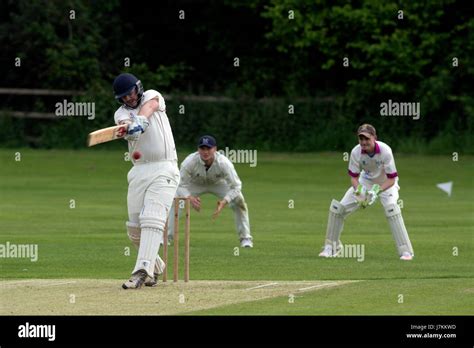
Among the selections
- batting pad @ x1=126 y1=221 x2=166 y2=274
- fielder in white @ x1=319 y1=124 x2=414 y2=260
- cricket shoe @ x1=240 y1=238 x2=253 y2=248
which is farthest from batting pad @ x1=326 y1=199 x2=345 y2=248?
batting pad @ x1=126 y1=221 x2=166 y2=274

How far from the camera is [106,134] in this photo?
12273 mm

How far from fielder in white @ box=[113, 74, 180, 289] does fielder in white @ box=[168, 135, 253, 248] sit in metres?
5.70

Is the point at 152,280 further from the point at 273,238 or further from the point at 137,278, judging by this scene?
the point at 273,238

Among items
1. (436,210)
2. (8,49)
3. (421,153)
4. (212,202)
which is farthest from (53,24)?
(436,210)

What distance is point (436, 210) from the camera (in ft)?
89.7

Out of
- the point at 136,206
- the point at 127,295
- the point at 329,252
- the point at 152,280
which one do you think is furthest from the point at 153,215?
the point at 329,252

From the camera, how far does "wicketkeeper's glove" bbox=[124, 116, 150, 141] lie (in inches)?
494

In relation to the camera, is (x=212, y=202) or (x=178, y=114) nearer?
(x=212, y=202)

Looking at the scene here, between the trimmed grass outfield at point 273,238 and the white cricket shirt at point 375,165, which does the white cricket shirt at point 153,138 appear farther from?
the white cricket shirt at point 375,165

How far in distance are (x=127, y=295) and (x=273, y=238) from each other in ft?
27.9

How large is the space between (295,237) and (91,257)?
4596mm

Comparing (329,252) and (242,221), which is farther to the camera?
(242,221)

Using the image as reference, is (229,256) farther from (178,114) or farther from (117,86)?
(178,114)

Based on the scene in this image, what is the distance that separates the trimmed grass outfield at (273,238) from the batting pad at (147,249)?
255 millimetres
